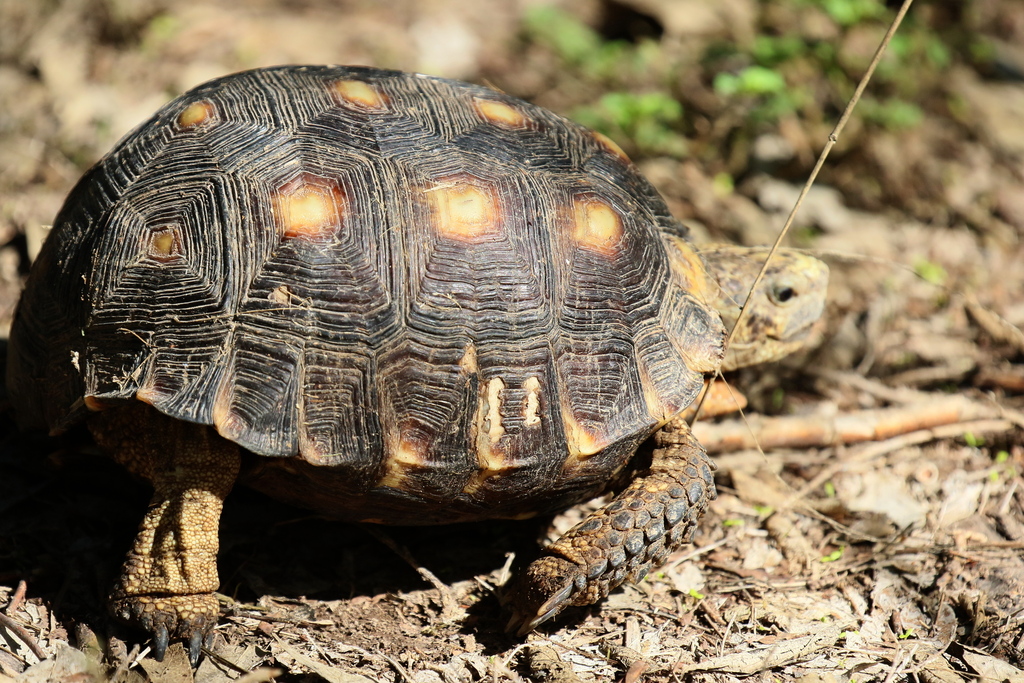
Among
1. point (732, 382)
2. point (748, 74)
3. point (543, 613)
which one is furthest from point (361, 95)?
point (748, 74)

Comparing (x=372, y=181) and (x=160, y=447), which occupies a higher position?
(x=372, y=181)

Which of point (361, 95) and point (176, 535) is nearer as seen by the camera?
point (176, 535)

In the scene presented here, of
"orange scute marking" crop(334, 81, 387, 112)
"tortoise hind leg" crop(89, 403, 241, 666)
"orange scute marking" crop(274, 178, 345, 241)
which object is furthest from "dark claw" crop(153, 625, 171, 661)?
"orange scute marking" crop(334, 81, 387, 112)

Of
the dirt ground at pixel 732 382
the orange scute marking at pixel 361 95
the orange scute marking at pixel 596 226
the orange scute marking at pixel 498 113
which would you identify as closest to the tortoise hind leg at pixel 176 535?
the dirt ground at pixel 732 382

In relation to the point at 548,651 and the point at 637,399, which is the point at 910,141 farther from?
the point at 548,651

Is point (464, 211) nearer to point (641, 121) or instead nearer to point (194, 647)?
point (194, 647)

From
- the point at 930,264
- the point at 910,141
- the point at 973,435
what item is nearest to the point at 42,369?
the point at 973,435

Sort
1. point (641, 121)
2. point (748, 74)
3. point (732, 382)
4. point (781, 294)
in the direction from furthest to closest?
point (641, 121), point (748, 74), point (732, 382), point (781, 294)
